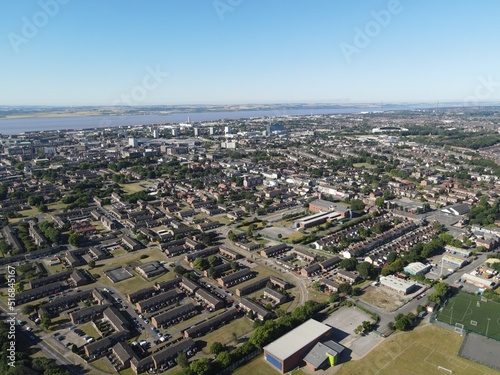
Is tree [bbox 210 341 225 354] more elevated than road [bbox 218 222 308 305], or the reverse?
tree [bbox 210 341 225 354]

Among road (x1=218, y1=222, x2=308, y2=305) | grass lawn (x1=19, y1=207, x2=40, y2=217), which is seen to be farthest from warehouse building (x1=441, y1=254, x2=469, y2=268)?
grass lawn (x1=19, y1=207, x2=40, y2=217)

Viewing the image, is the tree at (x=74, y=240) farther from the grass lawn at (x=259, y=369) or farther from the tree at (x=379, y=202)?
the tree at (x=379, y=202)

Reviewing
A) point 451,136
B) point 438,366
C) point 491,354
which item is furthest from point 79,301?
point 451,136

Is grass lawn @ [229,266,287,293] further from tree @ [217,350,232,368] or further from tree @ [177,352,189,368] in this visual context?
tree @ [177,352,189,368]

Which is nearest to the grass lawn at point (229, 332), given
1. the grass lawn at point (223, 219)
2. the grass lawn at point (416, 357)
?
the grass lawn at point (416, 357)

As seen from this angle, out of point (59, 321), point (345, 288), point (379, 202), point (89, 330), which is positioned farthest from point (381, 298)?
point (59, 321)

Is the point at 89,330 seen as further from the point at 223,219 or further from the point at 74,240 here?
the point at 223,219
